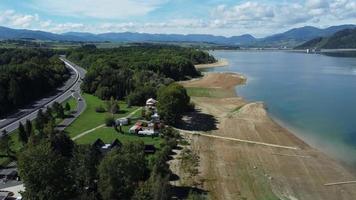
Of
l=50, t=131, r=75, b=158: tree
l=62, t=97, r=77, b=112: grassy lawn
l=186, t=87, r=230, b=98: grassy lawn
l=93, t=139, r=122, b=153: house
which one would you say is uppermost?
l=50, t=131, r=75, b=158: tree

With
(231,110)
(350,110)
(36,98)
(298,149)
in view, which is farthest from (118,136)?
(350,110)

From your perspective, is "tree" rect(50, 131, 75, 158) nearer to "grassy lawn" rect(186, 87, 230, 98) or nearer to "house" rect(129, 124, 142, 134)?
"house" rect(129, 124, 142, 134)

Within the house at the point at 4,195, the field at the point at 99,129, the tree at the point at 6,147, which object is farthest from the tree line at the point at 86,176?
the field at the point at 99,129

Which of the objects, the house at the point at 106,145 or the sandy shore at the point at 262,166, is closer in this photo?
the sandy shore at the point at 262,166

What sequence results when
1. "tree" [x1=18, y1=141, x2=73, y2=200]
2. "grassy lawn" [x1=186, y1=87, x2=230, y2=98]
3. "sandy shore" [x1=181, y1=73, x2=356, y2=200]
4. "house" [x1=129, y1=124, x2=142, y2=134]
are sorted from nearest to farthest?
"tree" [x1=18, y1=141, x2=73, y2=200] → "sandy shore" [x1=181, y1=73, x2=356, y2=200] → "house" [x1=129, y1=124, x2=142, y2=134] → "grassy lawn" [x1=186, y1=87, x2=230, y2=98]

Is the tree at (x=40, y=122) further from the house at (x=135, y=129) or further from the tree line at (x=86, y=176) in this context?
the tree line at (x=86, y=176)

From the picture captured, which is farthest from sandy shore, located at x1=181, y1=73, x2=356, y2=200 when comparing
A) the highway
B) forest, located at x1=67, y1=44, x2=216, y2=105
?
the highway

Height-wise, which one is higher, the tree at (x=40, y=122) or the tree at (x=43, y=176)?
the tree at (x=43, y=176)
